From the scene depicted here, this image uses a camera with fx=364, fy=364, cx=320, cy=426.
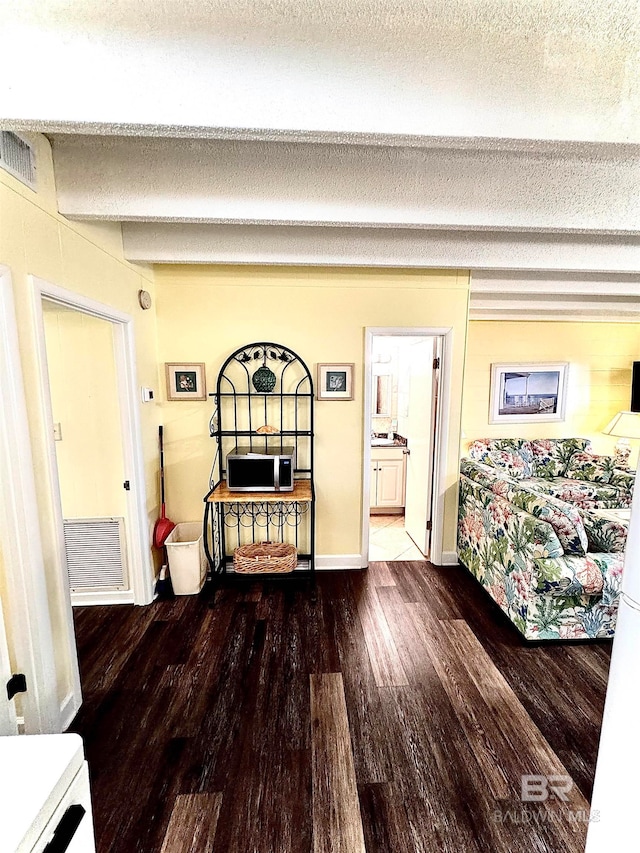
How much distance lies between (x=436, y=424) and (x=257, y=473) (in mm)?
1569

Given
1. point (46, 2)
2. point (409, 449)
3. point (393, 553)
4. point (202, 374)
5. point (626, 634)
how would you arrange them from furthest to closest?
point (409, 449) < point (393, 553) < point (202, 374) < point (46, 2) < point (626, 634)

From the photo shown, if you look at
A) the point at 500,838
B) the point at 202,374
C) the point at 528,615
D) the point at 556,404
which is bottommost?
the point at 500,838

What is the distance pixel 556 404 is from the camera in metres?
4.77

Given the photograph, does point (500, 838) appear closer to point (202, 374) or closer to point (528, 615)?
point (528, 615)

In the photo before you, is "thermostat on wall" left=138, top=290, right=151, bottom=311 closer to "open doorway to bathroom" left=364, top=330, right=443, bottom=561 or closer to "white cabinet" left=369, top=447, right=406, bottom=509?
"open doorway to bathroom" left=364, top=330, right=443, bottom=561

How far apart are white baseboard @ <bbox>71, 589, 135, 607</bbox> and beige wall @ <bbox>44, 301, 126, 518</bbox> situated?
0.60 m

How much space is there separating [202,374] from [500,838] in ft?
9.65

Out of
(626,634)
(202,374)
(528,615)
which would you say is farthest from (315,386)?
(626,634)

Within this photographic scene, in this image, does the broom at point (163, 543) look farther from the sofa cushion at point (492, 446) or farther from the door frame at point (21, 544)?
the sofa cushion at point (492, 446)

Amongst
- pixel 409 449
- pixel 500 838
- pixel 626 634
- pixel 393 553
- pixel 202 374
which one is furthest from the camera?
pixel 409 449

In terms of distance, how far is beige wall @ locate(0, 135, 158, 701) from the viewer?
145 cm

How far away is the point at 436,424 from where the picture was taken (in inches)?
123

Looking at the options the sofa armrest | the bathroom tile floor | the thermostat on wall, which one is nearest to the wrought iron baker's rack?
the thermostat on wall

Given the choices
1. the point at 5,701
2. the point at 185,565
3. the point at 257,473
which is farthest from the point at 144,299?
the point at 5,701
